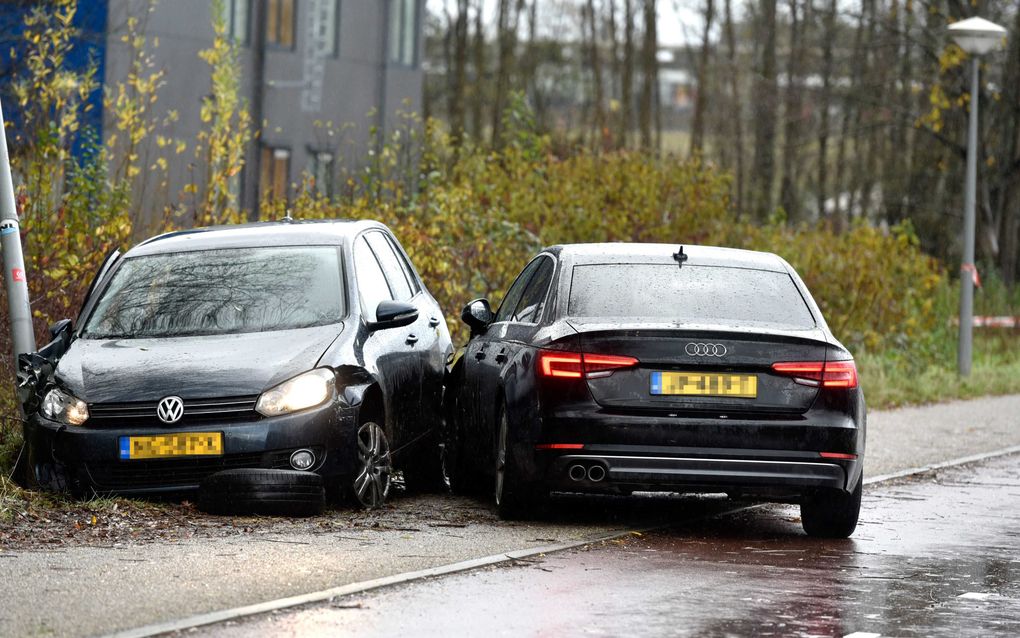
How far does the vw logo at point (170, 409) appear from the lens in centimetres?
971

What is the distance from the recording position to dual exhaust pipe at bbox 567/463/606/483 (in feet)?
31.1

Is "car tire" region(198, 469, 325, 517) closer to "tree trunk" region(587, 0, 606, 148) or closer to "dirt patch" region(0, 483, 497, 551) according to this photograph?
"dirt patch" region(0, 483, 497, 551)

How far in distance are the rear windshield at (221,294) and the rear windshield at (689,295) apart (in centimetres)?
155

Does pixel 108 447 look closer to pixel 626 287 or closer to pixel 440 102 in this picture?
pixel 626 287

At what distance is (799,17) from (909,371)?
31064 mm

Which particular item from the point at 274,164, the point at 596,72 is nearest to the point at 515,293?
the point at 274,164

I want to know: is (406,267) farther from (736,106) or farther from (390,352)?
(736,106)

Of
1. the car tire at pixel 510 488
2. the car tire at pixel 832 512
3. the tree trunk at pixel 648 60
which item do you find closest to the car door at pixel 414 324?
the car tire at pixel 510 488

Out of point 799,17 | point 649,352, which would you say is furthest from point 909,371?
point 799,17

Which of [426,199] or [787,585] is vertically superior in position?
[426,199]

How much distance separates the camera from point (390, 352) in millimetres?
10969

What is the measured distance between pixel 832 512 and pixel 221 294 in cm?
370

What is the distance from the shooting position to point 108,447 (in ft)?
32.1

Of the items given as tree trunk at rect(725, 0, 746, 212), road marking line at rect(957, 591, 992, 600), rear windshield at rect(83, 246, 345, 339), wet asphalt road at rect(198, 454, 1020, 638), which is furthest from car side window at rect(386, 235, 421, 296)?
tree trunk at rect(725, 0, 746, 212)
